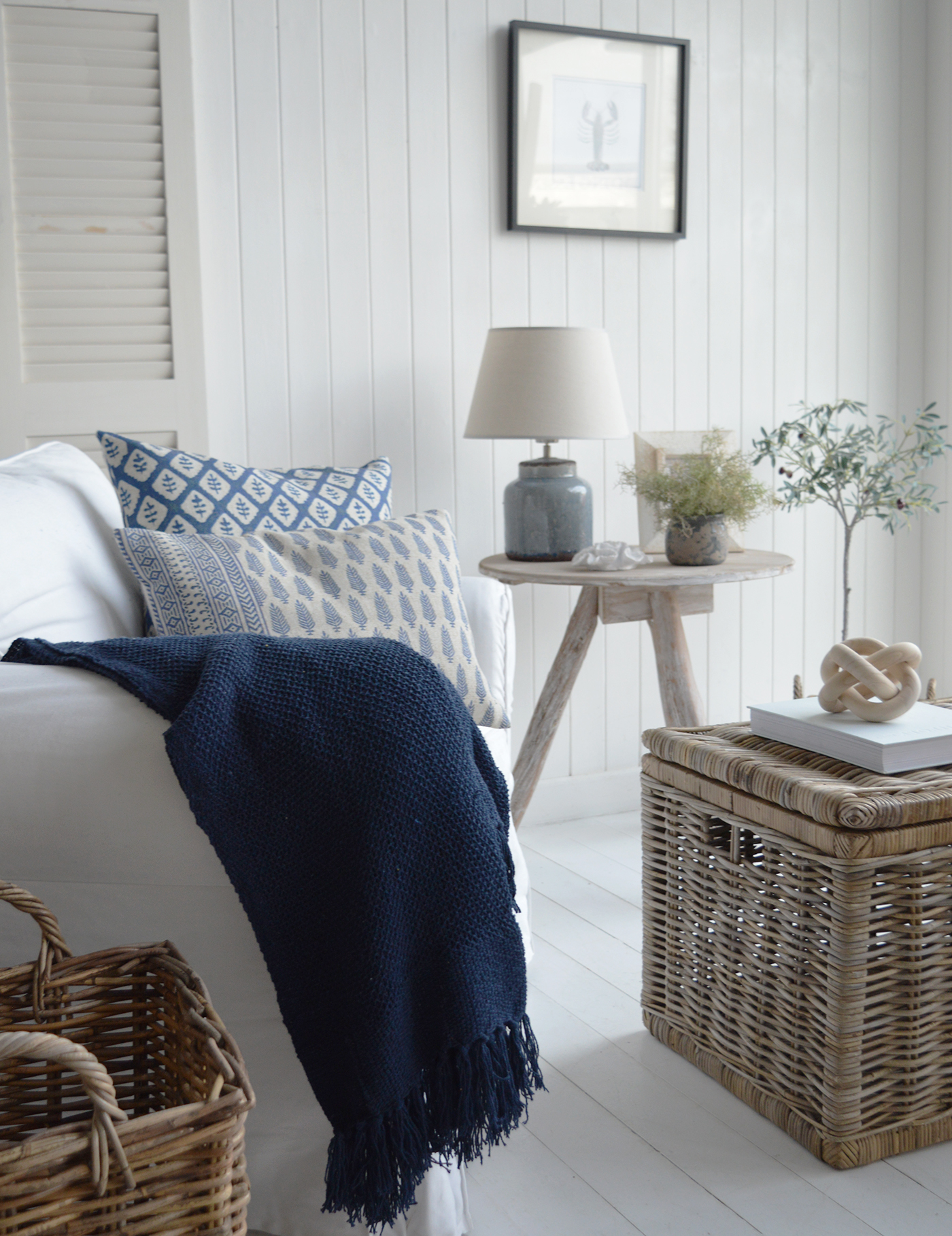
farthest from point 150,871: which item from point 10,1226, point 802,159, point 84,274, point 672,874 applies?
point 802,159

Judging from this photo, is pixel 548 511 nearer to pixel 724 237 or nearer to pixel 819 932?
pixel 724 237

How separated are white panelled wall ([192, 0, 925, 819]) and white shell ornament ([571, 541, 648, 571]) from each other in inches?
16.5

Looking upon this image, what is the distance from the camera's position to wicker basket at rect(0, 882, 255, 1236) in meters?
0.78

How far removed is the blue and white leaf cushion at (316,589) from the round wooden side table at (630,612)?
0.58 metres

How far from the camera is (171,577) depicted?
1.58m

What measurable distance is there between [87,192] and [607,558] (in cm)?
124

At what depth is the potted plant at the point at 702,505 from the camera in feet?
7.57

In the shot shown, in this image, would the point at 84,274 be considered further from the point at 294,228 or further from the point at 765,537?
the point at 765,537

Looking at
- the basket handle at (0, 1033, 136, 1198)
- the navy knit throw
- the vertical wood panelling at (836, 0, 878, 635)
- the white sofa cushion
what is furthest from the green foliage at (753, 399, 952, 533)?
the basket handle at (0, 1033, 136, 1198)

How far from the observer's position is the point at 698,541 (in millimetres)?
2312

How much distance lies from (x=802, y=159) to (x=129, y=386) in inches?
70.0

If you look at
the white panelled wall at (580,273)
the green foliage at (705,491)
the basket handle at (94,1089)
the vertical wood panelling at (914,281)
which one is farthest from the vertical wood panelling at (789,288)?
the basket handle at (94,1089)

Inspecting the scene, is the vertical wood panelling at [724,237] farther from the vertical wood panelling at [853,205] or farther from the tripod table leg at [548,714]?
the tripod table leg at [548,714]

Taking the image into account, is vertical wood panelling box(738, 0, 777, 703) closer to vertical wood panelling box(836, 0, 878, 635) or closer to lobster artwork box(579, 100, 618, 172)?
vertical wood panelling box(836, 0, 878, 635)
